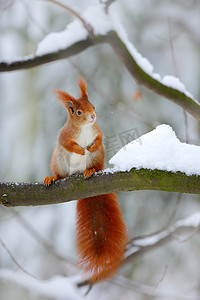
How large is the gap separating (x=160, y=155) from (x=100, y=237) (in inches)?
22.8

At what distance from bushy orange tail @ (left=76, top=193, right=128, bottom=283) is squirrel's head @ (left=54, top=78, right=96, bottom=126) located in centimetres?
40

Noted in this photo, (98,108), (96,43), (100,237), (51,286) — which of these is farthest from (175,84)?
(51,286)

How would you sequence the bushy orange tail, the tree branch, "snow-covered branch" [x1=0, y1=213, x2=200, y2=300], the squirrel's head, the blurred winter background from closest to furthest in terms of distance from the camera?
the tree branch
the bushy orange tail
the squirrel's head
"snow-covered branch" [x1=0, y1=213, x2=200, y2=300]
the blurred winter background

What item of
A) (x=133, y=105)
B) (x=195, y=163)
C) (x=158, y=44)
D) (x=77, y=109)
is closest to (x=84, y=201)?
(x=77, y=109)

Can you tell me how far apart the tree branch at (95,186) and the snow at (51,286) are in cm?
97

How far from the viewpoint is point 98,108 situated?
2838 millimetres

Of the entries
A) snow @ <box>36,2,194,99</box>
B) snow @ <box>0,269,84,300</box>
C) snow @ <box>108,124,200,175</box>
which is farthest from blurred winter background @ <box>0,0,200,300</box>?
snow @ <box>108,124,200,175</box>

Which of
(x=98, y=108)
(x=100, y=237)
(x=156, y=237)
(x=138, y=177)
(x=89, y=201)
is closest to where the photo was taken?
(x=138, y=177)

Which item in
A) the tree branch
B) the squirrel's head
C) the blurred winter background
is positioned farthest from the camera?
the blurred winter background

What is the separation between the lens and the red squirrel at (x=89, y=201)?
160 centimetres

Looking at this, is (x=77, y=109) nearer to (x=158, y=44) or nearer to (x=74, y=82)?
(x=74, y=82)

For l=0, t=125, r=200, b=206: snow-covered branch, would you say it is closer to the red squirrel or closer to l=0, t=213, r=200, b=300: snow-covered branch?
the red squirrel

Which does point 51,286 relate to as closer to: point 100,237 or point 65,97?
point 100,237

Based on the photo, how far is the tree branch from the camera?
1.19 meters
